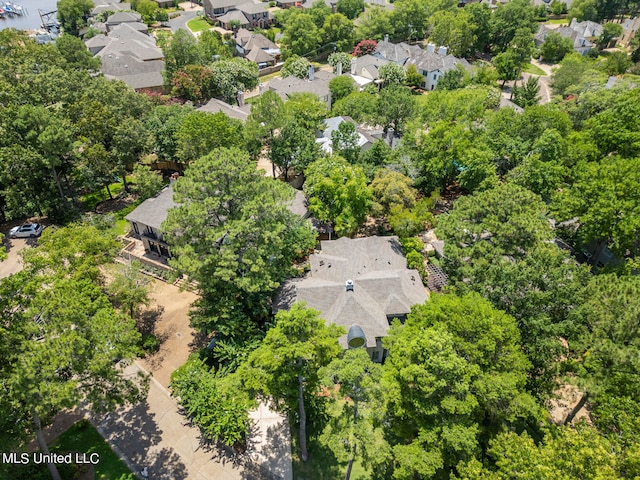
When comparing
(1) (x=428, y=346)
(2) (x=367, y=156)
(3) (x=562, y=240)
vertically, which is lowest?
(3) (x=562, y=240)

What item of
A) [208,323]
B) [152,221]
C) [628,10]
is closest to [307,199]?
[152,221]

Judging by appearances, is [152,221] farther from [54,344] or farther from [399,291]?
[399,291]

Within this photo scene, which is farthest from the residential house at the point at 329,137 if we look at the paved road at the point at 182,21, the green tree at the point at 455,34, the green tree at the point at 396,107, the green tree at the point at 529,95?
the paved road at the point at 182,21

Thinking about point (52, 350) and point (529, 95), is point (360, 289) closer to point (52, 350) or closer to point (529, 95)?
point (52, 350)

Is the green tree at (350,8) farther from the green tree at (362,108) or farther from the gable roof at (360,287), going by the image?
the gable roof at (360,287)

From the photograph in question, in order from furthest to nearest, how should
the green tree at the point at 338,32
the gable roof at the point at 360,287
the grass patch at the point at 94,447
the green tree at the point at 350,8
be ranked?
the green tree at the point at 350,8, the green tree at the point at 338,32, the gable roof at the point at 360,287, the grass patch at the point at 94,447

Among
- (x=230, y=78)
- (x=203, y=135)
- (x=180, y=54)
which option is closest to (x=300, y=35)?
(x=230, y=78)

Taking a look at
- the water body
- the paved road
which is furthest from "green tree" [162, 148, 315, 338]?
the water body
